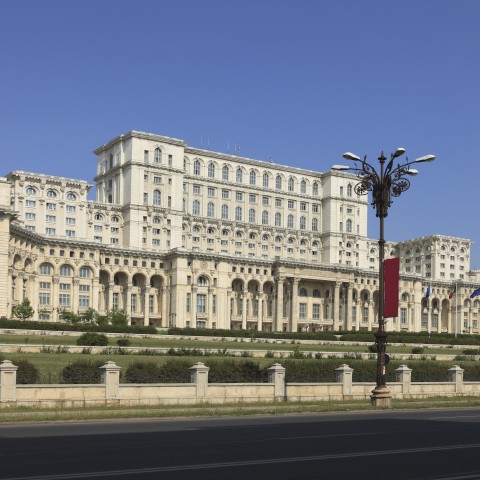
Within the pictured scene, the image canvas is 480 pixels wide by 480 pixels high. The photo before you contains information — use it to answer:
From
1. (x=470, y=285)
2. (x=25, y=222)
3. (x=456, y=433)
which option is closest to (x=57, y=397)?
(x=456, y=433)

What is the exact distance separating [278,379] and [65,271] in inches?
3629

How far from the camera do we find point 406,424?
25.7 meters

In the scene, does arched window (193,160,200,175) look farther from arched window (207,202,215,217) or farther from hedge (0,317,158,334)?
hedge (0,317,158,334)

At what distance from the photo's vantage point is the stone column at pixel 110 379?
3108 cm

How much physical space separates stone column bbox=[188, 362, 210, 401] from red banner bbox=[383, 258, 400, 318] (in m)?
8.34

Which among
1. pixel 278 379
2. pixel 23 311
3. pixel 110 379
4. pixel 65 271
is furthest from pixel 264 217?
pixel 110 379

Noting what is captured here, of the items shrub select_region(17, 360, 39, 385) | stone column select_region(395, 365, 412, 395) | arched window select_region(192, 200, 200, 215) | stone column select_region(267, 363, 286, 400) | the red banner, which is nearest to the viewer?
shrub select_region(17, 360, 39, 385)

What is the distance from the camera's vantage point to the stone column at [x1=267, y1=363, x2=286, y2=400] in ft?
118

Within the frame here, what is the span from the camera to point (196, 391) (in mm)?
33594

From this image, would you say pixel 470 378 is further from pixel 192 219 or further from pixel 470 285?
pixel 470 285

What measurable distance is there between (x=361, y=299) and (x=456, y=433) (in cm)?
13471

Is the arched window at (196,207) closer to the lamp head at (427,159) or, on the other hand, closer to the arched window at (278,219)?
the arched window at (278,219)

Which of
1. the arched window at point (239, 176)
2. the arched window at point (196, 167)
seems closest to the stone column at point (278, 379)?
the arched window at point (196, 167)

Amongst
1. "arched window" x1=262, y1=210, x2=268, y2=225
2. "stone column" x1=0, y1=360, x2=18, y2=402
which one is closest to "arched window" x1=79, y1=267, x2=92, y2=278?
"arched window" x1=262, y1=210, x2=268, y2=225
